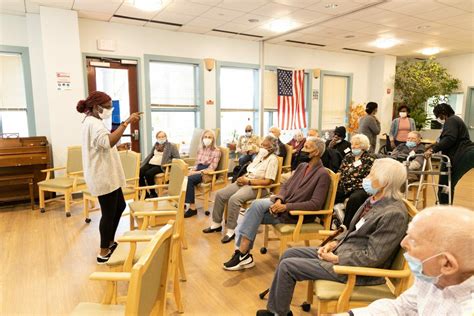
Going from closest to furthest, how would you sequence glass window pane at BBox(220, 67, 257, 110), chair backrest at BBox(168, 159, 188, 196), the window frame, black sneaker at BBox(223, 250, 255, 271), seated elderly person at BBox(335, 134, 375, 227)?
black sneaker at BBox(223, 250, 255, 271) < chair backrest at BBox(168, 159, 188, 196) < seated elderly person at BBox(335, 134, 375, 227) < the window frame < glass window pane at BBox(220, 67, 257, 110)

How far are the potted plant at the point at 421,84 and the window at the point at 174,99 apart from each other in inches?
210

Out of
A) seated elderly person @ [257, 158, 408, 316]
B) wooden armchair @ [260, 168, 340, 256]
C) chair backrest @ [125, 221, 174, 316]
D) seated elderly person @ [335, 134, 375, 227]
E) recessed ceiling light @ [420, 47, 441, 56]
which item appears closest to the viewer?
chair backrest @ [125, 221, 174, 316]

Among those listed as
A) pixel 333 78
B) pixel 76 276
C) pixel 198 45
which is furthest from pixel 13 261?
pixel 333 78

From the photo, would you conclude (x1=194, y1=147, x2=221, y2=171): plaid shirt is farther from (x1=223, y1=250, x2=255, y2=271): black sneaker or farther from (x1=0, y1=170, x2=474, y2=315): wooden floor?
(x1=223, y1=250, x2=255, y2=271): black sneaker

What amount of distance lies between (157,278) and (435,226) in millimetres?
1049

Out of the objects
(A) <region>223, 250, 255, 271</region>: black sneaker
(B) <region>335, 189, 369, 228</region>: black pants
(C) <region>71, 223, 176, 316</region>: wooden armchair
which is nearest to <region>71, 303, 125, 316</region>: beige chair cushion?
(C) <region>71, 223, 176, 316</region>: wooden armchair

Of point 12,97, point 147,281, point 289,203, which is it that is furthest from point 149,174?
point 147,281

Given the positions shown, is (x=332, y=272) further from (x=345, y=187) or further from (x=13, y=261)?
(x=13, y=261)

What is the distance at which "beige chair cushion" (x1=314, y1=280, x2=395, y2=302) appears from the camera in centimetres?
168

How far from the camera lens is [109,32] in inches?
205

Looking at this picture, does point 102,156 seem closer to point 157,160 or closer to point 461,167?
point 157,160

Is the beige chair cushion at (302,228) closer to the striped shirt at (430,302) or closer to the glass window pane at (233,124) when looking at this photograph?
the striped shirt at (430,302)

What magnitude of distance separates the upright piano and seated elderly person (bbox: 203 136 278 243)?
2551mm

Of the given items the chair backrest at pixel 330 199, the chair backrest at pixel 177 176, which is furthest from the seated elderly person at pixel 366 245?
the chair backrest at pixel 177 176
